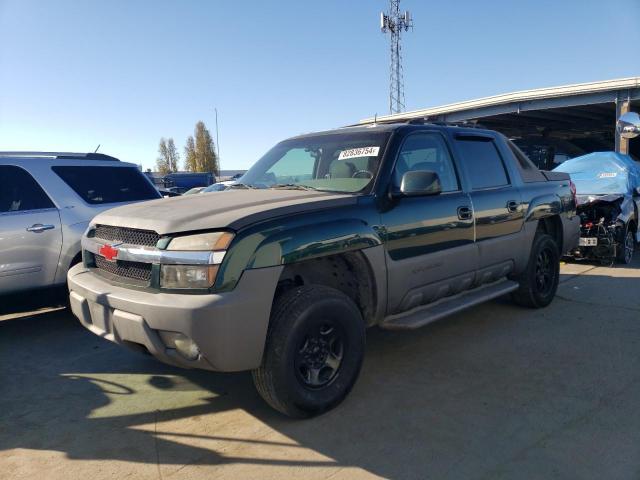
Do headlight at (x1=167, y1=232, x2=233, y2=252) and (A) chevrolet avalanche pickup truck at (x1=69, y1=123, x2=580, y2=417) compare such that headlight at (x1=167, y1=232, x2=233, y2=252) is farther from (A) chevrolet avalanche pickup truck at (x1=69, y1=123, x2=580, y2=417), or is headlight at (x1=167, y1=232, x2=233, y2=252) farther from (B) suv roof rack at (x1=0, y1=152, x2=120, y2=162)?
(B) suv roof rack at (x1=0, y1=152, x2=120, y2=162)

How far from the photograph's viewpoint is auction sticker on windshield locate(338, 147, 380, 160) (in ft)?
12.7

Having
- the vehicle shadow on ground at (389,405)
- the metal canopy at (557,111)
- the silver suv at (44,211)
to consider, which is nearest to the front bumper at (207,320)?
the vehicle shadow on ground at (389,405)

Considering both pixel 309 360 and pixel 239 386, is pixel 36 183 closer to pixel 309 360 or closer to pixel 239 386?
pixel 239 386

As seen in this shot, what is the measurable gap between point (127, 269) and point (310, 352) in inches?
50.5

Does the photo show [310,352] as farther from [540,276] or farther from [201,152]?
[201,152]

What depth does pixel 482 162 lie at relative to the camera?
479 cm

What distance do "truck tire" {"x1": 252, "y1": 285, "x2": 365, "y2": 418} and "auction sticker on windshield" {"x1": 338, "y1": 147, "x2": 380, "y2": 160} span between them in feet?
3.93

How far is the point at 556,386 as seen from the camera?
11.9 ft

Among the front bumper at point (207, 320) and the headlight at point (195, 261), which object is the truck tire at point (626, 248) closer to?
the front bumper at point (207, 320)

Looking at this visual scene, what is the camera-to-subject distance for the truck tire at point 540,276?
5.30 meters

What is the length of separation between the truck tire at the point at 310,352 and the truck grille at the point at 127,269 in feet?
2.68

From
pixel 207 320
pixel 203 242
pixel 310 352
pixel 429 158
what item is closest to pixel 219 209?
pixel 203 242

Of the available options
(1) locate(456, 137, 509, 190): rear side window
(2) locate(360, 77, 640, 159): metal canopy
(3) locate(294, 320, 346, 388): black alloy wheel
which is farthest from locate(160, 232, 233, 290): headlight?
(2) locate(360, 77, 640, 159): metal canopy

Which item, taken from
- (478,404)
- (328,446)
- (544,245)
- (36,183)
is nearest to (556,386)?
(478,404)
